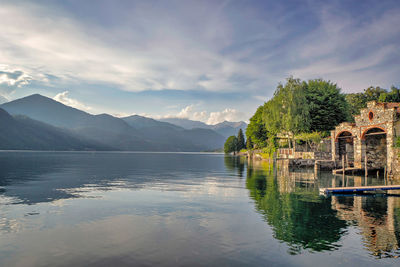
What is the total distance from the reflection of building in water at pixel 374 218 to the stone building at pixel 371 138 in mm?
18666

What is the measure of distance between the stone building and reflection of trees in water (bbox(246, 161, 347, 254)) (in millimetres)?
22571

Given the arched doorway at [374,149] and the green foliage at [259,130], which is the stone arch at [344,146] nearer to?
the arched doorway at [374,149]

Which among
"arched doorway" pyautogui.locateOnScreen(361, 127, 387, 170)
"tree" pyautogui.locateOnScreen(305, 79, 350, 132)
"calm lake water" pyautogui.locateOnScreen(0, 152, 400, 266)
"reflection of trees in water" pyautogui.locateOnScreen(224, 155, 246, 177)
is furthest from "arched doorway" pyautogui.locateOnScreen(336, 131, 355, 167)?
"calm lake water" pyautogui.locateOnScreen(0, 152, 400, 266)

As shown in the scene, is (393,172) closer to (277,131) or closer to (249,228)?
(249,228)

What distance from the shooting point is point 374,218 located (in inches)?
657

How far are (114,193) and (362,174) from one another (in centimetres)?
4017

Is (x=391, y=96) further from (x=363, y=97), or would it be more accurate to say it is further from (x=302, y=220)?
(x=302, y=220)

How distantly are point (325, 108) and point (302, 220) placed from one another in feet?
210

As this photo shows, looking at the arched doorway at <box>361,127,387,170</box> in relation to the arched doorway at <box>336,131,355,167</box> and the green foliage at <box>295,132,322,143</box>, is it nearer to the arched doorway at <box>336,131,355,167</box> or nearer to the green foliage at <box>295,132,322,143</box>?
the arched doorway at <box>336,131,355,167</box>

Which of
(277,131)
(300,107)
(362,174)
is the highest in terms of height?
(300,107)

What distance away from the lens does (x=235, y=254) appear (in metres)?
10.9

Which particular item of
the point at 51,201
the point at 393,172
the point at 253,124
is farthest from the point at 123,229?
the point at 253,124

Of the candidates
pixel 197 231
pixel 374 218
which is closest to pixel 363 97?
pixel 374 218

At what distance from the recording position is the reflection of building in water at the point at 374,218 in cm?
1194
